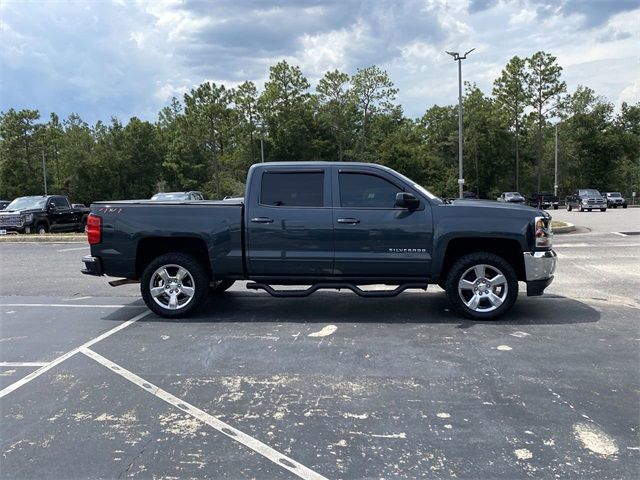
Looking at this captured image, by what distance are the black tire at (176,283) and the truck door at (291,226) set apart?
692 mm

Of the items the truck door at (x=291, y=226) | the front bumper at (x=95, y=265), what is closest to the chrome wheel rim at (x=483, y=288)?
the truck door at (x=291, y=226)

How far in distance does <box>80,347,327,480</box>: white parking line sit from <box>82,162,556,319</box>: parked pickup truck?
1.93 meters

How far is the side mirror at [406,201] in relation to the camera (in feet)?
21.2

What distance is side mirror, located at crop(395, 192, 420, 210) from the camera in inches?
254

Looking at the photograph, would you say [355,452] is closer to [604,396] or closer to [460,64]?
[604,396]

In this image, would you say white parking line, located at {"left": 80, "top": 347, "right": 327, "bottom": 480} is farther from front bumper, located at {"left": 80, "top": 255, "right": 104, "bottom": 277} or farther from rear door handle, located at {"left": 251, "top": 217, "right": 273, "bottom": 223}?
rear door handle, located at {"left": 251, "top": 217, "right": 273, "bottom": 223}

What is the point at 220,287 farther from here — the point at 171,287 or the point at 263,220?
the point at 263,220

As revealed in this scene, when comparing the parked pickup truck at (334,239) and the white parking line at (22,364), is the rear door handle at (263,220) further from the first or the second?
the white parking line at (22,364)

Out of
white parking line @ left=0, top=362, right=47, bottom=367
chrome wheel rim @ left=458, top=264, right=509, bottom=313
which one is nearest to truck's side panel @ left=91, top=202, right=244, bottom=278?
white parking line @ left=0, top=362, right=47, bottom=367

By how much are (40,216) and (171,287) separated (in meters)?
17.2

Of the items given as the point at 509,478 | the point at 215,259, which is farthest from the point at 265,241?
the point at 509,478

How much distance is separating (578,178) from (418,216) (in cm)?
7476

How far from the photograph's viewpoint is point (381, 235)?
21.6 feet

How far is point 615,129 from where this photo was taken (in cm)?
7381
